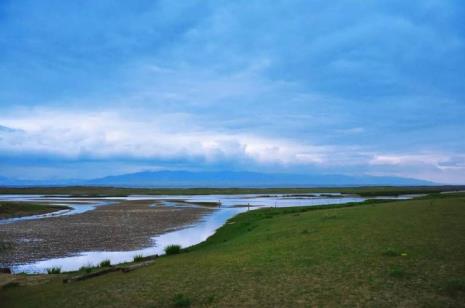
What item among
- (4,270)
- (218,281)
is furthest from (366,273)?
(4,270)

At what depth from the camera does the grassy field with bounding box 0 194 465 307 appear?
38.9 ft

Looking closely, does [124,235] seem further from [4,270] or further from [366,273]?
[366,273]

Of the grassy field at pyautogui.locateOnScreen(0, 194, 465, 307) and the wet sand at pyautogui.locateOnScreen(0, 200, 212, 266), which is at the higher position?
the grassy field at pyautogui.locateOnScreen(0, 194, 465, 307)

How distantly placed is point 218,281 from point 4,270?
45.5 ft

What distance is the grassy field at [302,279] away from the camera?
11.9 metres

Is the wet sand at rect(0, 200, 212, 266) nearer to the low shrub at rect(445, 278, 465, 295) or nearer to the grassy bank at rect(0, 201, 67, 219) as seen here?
the grassy bank at rect(0, 201, 67, 219)

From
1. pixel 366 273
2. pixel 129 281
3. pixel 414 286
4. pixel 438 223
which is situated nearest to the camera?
pixel 414 286

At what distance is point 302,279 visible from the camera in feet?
45.0

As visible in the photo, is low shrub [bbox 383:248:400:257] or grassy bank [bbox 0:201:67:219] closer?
low shrub [bbox 383:248:400:257]

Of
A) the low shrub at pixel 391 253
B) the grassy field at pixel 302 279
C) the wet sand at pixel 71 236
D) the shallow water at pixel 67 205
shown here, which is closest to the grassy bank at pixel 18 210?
the shallow water at pixel 67 205

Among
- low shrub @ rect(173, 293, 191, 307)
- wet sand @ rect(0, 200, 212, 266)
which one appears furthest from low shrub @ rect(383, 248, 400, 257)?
wet sand @ rect(0, 200, 212, 266)

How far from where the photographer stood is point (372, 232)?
22.0m

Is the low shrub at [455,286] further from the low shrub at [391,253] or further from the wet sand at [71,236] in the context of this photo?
the wet sand at [71,236]

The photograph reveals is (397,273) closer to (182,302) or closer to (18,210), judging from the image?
(182,302)
